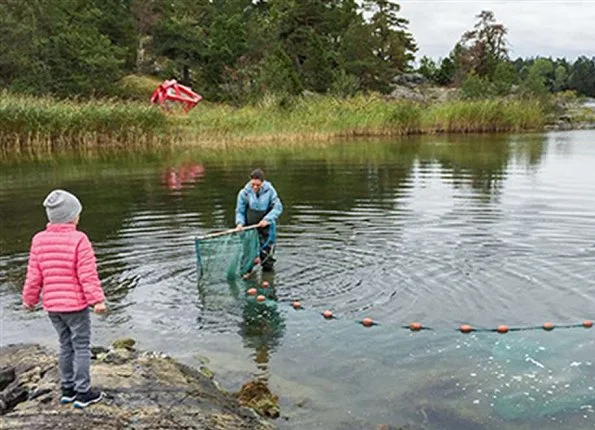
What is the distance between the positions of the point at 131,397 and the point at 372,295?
504 cm

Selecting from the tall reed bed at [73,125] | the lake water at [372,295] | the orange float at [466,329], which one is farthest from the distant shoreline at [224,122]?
the orange float at [466,329]

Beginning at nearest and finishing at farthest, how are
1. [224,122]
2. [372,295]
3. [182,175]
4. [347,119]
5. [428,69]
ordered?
1. [372,295]
2. [182,175]
3. [224,122]
4. [347,119]
5. [428,69]

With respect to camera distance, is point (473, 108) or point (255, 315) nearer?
point (255, 315)

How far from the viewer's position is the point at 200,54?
6272 centimetres

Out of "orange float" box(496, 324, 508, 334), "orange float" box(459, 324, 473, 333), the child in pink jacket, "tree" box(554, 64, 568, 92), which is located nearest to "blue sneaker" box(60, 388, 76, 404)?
the child in pink jacket

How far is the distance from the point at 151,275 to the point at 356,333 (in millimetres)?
4409

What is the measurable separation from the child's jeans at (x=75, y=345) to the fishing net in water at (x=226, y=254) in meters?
4.43

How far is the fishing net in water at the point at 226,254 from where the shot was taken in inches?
404

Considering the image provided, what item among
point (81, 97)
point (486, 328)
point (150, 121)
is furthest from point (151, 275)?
point (81, 97)

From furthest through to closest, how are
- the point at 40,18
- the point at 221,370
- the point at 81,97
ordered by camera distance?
the point at 40,18 < the point at 81,97 < the point at 221,370

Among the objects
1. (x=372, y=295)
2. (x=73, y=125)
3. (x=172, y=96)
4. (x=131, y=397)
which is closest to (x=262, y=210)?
(x=372, y=295)

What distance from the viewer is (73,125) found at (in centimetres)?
3516

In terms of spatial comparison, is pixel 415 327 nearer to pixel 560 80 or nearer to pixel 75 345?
pixel 75 345

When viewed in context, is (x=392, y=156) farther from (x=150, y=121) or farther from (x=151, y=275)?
(x=151, y=275)
